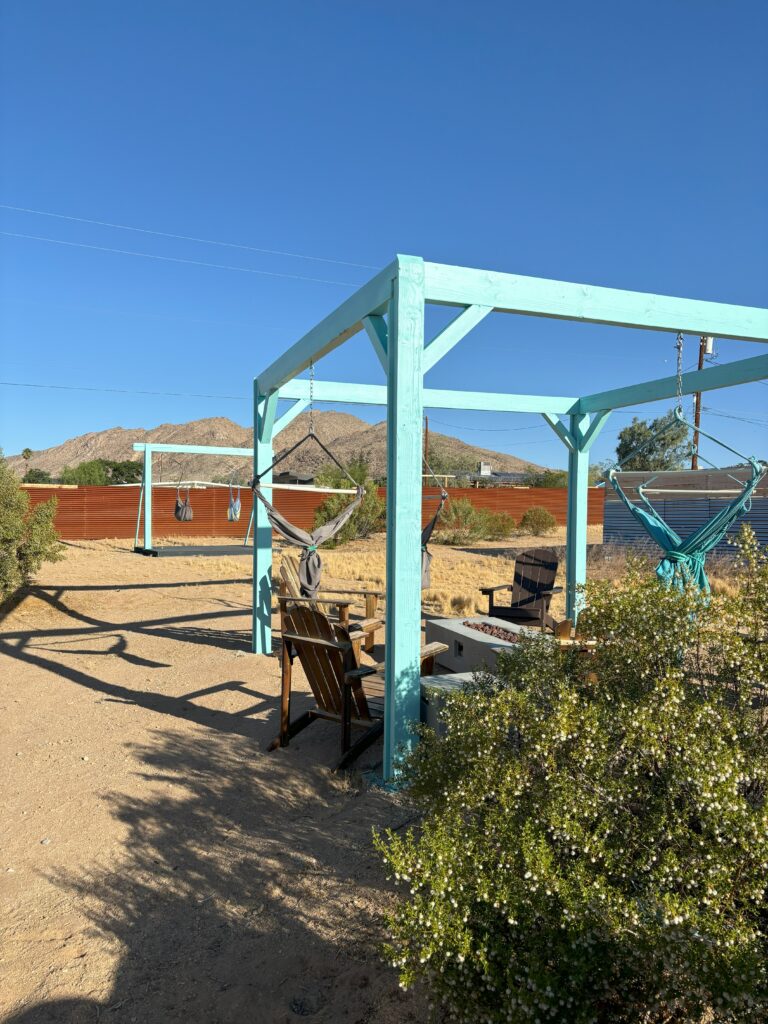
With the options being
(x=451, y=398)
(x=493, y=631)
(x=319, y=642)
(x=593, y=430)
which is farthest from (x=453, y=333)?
(x=593, y=430)

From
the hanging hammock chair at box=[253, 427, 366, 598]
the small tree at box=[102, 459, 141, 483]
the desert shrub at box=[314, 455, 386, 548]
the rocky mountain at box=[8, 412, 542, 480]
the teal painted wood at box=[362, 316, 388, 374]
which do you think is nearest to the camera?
the teal painted wood at box=[362, 316, 388, 374]

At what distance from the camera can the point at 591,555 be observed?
15.0 metres

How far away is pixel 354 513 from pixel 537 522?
7636 millimetres

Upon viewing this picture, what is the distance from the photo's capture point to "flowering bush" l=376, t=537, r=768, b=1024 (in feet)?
4.77

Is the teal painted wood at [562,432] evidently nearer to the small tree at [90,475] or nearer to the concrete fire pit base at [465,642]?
the concrete fire pit base at [465,642]

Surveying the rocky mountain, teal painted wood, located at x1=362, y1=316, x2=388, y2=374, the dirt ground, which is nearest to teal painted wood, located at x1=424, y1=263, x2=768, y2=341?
teal painted wood, located at x1=362, y1=316, x2=388, y2=374

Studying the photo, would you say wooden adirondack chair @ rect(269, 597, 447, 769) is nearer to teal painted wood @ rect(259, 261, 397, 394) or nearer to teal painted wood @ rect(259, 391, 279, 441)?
teal painted wood @ rect(259, 261, 397, 394)

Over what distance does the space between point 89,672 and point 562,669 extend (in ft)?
16.2

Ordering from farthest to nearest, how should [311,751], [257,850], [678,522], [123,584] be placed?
[678,522] → [123,584] → [311,751] → [257,850]

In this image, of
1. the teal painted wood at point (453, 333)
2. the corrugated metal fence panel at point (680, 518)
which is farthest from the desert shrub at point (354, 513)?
the teal painted wood at point (453, 333)

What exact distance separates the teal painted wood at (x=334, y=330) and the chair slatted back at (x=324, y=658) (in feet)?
Result: 5.34

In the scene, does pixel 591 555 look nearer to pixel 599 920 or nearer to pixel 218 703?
pixel 218 703

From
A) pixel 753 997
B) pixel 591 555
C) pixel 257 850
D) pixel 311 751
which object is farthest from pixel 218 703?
pixel 591 555

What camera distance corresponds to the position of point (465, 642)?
473 centimetres
